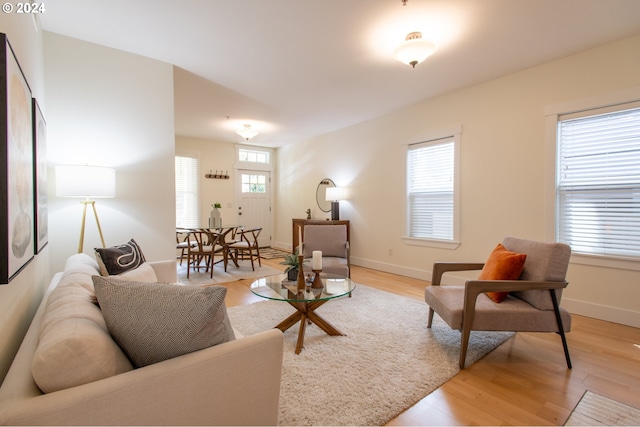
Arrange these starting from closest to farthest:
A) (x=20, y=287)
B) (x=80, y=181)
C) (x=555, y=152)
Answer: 1. (x=20, y=287)
2. (x=80, y=181)
3. (x=555, y=152)

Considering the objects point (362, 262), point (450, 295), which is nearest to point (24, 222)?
point (450, 295)

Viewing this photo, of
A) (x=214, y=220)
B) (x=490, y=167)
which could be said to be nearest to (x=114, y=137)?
(x=214, y=220)

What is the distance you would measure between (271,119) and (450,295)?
13.5 feet

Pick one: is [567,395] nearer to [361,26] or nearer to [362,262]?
[361,26]

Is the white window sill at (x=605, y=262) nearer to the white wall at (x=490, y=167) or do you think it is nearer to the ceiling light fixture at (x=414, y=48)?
the white wall at (x=490, y=167)

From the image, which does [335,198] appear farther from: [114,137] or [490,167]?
[114,137]

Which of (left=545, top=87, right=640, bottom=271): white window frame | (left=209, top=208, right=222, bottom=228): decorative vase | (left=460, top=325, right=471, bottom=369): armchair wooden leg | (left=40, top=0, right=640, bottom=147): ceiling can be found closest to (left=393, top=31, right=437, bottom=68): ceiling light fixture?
(left=40, top=0, right=640, bottom=147): ceiling

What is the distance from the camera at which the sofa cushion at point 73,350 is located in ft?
2.56

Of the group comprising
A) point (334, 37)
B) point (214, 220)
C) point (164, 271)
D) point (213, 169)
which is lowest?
point (164, 271)

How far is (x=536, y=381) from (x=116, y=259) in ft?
9.89

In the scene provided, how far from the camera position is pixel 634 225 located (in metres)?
2.75

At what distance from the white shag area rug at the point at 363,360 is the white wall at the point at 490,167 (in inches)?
51.1

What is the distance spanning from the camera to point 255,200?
7.48 metres

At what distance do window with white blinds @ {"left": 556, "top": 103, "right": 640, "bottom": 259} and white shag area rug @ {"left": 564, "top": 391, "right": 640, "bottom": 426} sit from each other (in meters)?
1.78
